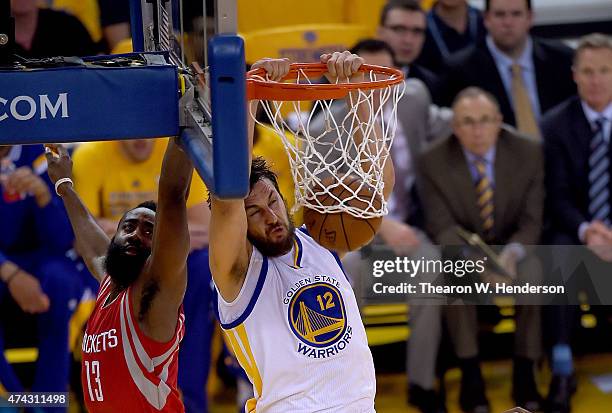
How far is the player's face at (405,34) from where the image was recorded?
19.8 ft

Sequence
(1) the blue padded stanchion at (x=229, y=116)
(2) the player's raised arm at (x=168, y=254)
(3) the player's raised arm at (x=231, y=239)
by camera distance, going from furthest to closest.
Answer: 1. (2) the player's raised arm at (x=168, y=254)
2. (3) the player's raised arm at (x=231, y=239)
3. (1) the blue padded stanchion at (x=229, y=116)

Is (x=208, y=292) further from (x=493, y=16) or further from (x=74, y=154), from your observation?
(x=493, y=16)

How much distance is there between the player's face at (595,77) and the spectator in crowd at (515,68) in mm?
60

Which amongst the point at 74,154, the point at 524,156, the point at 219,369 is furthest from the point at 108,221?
the point at 524,156

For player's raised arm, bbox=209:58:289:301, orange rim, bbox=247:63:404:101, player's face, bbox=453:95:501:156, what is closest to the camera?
player's raised arm, bbox=209:58:289:301

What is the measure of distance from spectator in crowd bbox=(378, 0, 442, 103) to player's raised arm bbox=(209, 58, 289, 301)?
2.49m

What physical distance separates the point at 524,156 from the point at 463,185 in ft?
1.24

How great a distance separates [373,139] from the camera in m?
4.14

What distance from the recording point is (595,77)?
5984mm

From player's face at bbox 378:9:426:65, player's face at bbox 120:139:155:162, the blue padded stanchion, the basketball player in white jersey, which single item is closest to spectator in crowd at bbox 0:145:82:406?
player's face at bbox 120:139:155:162

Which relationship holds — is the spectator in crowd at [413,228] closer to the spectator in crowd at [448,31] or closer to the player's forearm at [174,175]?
the spectator in crowd at [448,31]

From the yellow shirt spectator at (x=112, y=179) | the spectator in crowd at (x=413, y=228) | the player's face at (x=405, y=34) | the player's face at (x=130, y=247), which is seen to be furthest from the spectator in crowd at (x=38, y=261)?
the player's face at (x=405, y=34)

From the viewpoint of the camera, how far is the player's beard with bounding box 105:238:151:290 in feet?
12.6

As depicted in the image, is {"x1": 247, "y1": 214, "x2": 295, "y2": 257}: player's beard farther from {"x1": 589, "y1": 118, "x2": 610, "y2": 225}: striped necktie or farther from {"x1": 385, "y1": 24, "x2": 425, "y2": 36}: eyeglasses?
{"x1": 589, "y1": 118, "x2": 610, "y2": 225}: striped necktie
